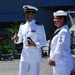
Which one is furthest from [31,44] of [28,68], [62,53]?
[62,53]

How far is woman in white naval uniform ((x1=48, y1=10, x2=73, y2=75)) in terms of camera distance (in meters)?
4.79

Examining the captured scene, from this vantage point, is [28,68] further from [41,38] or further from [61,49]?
[61,49]

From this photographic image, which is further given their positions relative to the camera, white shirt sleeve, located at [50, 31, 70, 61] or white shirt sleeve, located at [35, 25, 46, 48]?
white shirt sleeve, located at [35, 25, 46, 48]

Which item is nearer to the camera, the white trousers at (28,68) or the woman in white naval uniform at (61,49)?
the woman in white naval uniform at (61,49)

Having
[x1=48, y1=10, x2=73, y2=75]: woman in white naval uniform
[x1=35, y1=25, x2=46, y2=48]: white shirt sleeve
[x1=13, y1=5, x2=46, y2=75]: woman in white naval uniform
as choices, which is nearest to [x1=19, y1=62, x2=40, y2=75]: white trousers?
[x1=13, y1=5, x2=46, y2=75]: woman in white naval uniform

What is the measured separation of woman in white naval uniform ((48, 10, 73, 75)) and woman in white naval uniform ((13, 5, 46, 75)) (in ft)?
2.61

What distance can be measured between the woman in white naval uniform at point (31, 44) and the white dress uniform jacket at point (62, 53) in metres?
0.81

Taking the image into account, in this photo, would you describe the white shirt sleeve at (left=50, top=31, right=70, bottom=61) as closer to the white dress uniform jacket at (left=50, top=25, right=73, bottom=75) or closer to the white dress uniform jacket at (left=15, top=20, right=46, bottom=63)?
the white dress uniform jacket at (left=50, top=25, right=73, bottom=75)

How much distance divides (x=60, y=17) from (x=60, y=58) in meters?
0.59

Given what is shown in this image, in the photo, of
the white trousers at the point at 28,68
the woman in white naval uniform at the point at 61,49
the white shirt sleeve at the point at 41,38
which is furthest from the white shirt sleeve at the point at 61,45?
the white trousers at the point at 28,68

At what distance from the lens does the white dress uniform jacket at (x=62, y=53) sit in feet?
15.7

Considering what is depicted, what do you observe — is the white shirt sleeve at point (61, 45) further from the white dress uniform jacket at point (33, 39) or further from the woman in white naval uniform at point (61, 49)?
the white dress uniform jacket at point (33, 39)

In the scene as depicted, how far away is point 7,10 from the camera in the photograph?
28672 millimetres

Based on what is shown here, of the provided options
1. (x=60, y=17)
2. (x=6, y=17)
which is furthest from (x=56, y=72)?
(x=6, y=17)
